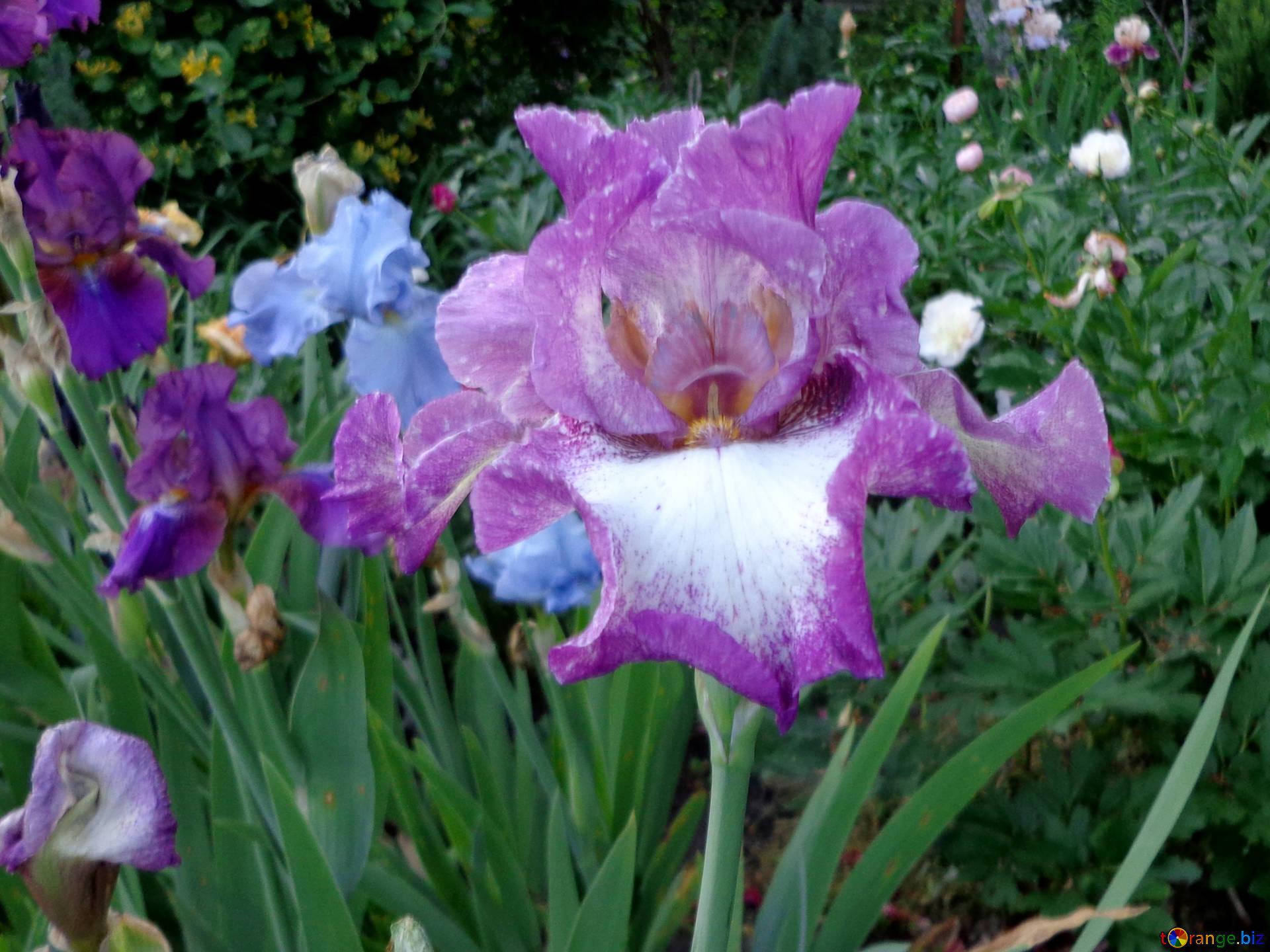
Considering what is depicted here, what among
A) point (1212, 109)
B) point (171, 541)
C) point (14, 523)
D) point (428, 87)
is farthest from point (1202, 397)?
point (428, 87)

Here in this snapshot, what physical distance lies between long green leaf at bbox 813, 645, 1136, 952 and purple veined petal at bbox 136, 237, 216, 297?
960mm

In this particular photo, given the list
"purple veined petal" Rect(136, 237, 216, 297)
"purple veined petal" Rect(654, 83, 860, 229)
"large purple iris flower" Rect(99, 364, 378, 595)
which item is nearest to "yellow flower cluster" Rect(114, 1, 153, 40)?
"purple veined petal" Rect(136, 237, 216, 297)

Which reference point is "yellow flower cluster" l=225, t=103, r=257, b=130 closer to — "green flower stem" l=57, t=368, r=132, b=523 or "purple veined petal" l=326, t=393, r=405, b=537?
"green flower stem" l=57, t=368, r=132, b=523

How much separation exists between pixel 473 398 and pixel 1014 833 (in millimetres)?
1006

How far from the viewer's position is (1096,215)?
7.39 feet

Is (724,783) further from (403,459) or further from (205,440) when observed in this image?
(205,440)

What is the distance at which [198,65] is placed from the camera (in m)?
3.41

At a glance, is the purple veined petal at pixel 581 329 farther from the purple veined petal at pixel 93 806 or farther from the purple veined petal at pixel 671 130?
the purple veined petal at pixel 93 806

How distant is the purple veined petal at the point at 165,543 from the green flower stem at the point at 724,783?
0.52 m

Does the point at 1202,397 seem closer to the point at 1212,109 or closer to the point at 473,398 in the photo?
the point at 473,398

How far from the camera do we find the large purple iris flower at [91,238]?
0.95m

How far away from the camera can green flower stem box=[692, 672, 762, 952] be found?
1.66 ft

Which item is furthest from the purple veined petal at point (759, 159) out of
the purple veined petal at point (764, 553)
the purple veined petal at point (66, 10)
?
the purple veined petal at point (66, 10)

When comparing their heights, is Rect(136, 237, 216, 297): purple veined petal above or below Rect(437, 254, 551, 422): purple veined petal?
below
